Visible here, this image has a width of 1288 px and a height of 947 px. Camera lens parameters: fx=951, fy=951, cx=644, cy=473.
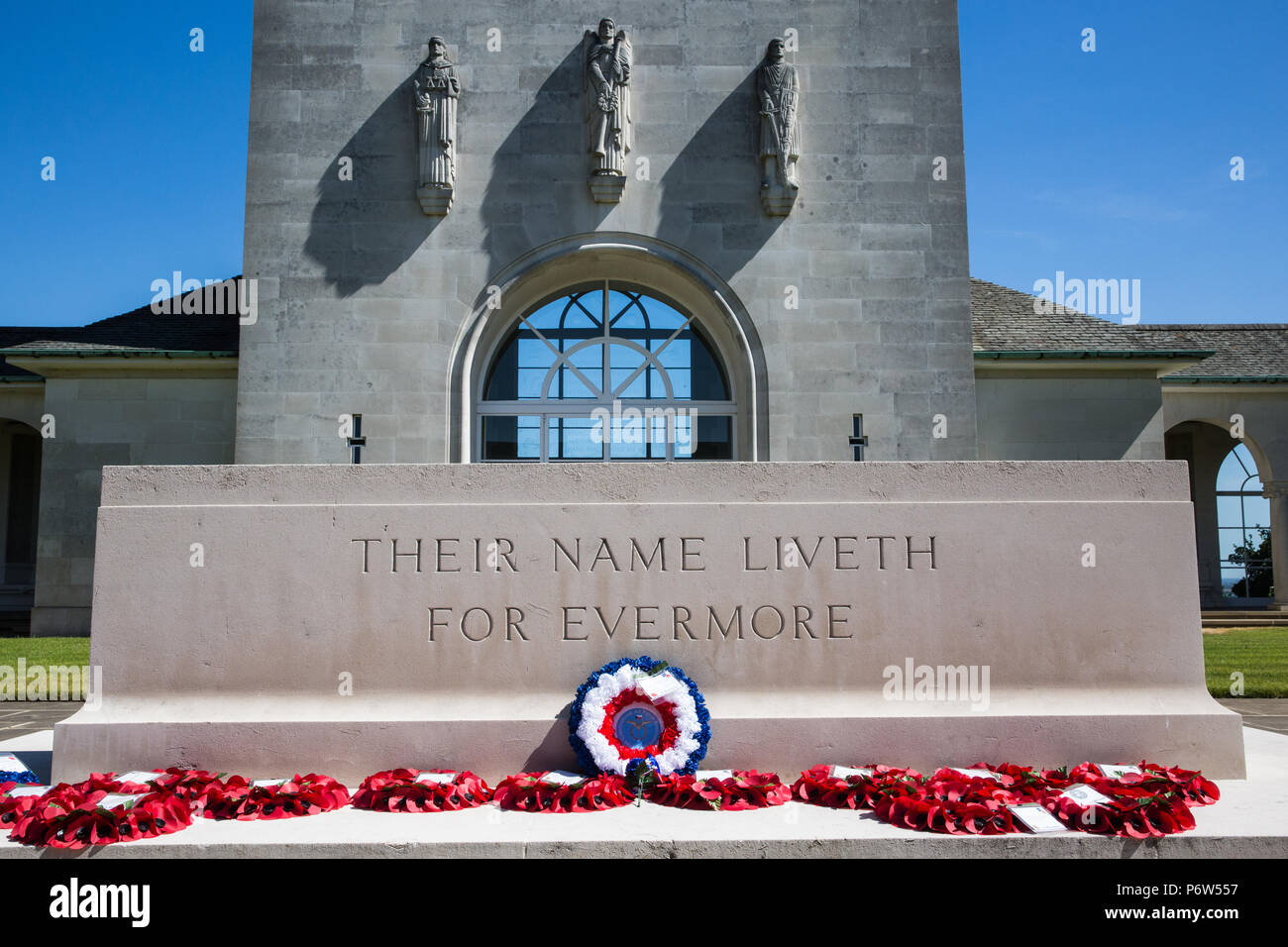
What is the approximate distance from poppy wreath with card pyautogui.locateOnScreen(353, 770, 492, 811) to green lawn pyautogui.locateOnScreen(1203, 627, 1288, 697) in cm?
1018

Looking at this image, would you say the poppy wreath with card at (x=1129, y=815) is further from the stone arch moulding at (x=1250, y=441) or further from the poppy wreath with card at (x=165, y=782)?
the stone arch moulding at (x=1250, y=441)

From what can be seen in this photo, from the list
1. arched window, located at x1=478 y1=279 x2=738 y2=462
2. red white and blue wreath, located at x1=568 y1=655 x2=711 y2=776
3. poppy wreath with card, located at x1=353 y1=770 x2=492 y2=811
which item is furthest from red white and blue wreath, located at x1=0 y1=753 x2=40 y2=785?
arched window, located at x1=478 y1=279 x2=738 y2=462

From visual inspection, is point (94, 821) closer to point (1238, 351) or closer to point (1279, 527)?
point (1279, 527)

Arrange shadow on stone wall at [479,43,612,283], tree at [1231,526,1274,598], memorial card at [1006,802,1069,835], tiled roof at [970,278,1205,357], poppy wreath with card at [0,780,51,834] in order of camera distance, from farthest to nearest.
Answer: tree at [1231,526,1274,598] < tiled roof at [970,278,1205,357] < shadow on stone wall at [479,43,612,283] < poppy wreath with card at [0,780,51,834] < memorial card at [1006,802,1069,835]

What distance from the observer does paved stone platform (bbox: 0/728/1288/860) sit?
443cm

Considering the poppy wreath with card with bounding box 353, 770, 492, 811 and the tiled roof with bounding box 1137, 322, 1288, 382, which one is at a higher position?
the tiled roof with bounding box 1137, 322, 1288, 382

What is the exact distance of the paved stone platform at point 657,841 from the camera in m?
4.43

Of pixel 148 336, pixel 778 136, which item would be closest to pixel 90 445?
pixel 148 336

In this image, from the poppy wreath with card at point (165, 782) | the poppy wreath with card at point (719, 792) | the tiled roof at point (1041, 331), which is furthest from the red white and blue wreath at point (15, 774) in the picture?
the tiled roof at point (1041, 331)

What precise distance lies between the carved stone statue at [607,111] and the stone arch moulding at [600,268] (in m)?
0.82

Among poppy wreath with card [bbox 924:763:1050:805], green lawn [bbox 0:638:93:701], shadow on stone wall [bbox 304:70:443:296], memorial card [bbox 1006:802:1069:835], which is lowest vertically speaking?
green lawn [bbox 0:638:93:701]

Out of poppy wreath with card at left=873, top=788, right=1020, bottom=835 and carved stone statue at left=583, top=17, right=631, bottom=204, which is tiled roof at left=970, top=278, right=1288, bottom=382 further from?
poppy wreath with card at left=873, top=788, right=1020, bottom=835

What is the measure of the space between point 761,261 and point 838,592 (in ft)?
32.6

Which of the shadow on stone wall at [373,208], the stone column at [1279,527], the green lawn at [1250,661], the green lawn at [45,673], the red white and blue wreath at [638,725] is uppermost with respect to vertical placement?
the shadow on stone wall at [373,208]
